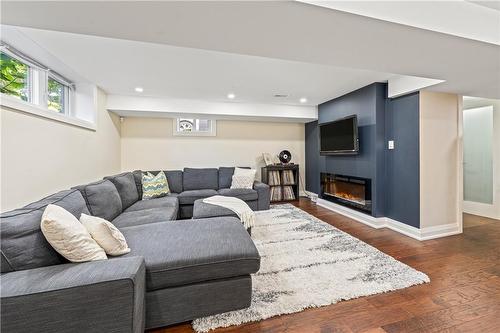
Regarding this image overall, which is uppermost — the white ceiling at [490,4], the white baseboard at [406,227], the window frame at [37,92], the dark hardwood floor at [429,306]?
the white ceiling at [490,4]

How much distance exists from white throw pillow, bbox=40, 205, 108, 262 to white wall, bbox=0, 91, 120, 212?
83 centimetres

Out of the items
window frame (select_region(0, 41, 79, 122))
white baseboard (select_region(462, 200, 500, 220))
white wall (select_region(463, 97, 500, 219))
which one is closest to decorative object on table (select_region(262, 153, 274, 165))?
window frame (select_region(0, 41, 79, 122))

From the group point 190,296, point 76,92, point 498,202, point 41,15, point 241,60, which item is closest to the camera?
point 41,15

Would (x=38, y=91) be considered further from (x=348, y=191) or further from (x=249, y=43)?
(x=348, y=191)

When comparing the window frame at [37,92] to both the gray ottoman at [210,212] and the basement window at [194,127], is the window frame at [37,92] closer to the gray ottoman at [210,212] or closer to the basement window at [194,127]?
the gray ottoman at [210,212]

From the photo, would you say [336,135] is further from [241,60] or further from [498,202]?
[498,202]

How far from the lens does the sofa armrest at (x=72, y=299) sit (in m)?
1.00

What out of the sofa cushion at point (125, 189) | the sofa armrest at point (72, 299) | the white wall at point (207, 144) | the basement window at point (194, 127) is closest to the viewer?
the sofa armrest at point (72, 299)

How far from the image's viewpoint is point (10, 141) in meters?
1.75

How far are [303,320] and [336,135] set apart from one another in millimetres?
3221

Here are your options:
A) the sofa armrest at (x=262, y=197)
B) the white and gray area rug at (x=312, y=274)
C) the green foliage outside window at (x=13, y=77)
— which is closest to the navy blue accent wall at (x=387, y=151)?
the white and gray area rug at (x=312, y=274)

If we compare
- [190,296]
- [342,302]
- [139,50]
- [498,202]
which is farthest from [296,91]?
[498,202]

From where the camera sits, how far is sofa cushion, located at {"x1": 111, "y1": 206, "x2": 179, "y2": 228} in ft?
7.47

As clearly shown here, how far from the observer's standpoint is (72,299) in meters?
1.05
